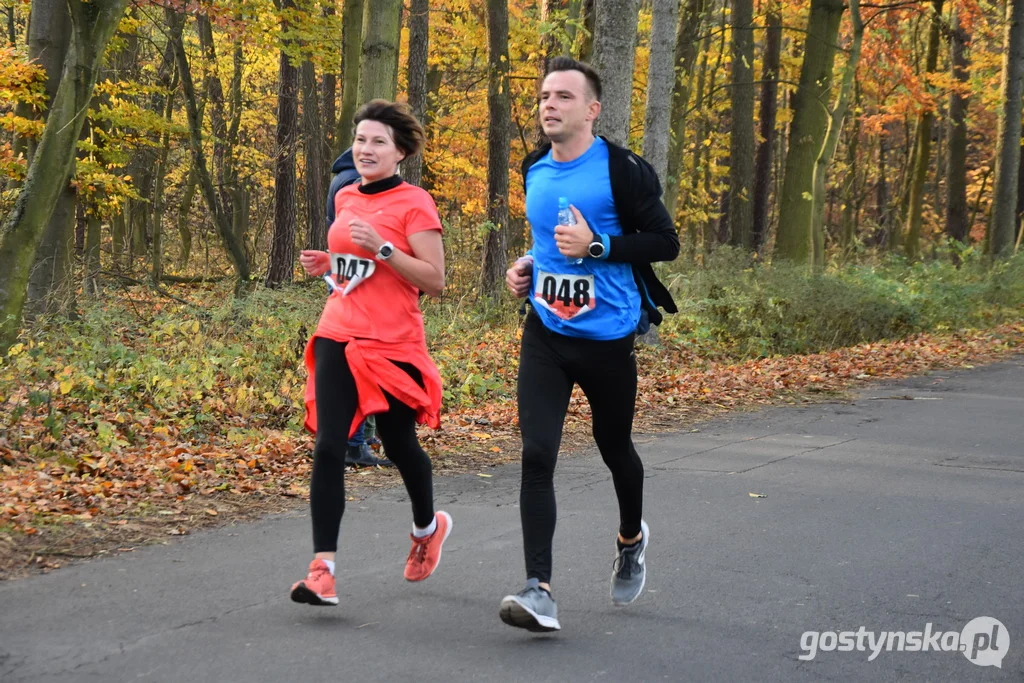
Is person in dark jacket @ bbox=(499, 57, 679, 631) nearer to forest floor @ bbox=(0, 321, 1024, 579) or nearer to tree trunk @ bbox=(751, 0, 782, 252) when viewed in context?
forest floor @ bbox=(0, 321, 1024, 579)

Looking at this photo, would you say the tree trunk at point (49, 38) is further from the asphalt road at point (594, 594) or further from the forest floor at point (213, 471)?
the asphalt road at point (594, 594)

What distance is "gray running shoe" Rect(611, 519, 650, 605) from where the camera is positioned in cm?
478

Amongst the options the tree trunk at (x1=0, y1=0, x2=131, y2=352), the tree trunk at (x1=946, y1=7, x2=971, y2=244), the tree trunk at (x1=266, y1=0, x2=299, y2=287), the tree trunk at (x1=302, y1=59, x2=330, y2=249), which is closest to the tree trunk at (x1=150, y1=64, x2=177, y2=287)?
the tree trunk at (x1=266, y1=0, x2=299, y2=287)

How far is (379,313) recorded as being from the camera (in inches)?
188

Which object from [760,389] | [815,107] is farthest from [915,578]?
[815,107]

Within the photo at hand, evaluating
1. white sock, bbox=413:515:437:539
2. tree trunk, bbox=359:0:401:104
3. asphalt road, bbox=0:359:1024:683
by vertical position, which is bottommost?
asphalt road, bbox=0:359:1024:683

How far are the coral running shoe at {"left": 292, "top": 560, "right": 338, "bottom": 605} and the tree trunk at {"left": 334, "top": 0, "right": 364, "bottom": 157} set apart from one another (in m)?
14.8

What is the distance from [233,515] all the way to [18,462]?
206cm

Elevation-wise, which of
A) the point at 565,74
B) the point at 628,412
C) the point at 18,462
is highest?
the point at 565,74

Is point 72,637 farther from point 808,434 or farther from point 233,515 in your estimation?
point 808,434

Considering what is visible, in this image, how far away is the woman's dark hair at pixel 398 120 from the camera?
16.3ft

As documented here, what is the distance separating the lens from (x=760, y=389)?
1288 centimetres

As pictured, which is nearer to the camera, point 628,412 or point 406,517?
point 628,412

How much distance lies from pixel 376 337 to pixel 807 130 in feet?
68.7
